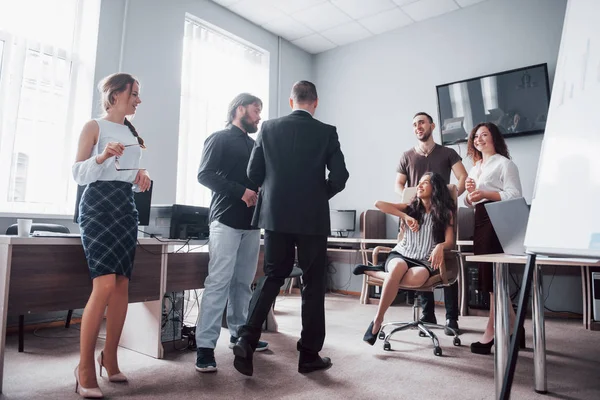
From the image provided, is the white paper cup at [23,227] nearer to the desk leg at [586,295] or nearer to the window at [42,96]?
the window at [42,96]

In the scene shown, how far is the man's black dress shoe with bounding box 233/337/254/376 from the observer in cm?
182

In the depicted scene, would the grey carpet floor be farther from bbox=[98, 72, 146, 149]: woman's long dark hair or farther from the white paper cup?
bbox=[98, 72, 146, 149]: woman's long dark hair

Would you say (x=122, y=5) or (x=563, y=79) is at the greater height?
(x=122, y=5)

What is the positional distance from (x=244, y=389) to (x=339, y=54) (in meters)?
A: 4.88

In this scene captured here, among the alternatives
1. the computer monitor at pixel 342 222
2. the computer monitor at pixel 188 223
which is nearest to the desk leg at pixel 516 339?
the computer monitor at pixel 188 223

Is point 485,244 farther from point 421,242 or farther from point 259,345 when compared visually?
point 259,345

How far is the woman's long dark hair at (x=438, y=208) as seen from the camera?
8.63 ft

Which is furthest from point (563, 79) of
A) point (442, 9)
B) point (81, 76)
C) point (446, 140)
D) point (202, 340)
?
point (442, 9)

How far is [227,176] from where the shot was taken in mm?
2191

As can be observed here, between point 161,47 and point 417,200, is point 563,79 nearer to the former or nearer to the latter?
point 417,200

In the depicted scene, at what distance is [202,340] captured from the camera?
6.65ft

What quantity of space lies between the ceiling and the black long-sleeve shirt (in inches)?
119

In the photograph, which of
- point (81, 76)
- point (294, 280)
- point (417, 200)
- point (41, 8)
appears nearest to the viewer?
point (417, 200)

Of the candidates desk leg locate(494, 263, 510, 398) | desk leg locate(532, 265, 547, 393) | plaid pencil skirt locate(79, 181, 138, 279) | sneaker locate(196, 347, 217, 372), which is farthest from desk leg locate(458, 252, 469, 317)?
plaid pencil skirt locate(79, 181, 138, 279)
